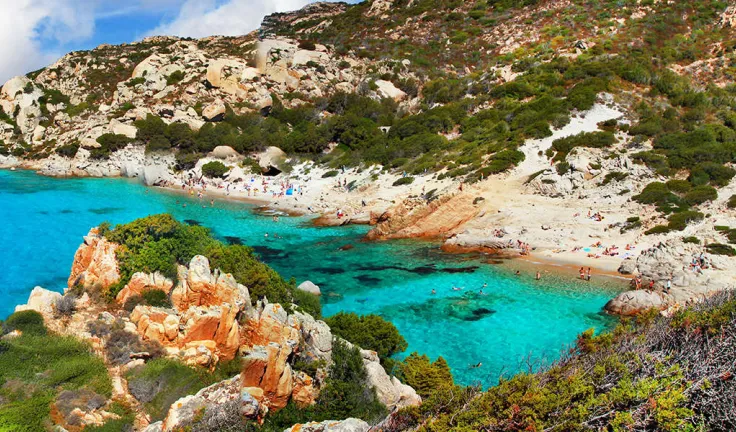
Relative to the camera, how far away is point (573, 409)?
25.1ft

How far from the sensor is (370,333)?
53.5 feet

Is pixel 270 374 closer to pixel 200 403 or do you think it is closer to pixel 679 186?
pixel 200 403

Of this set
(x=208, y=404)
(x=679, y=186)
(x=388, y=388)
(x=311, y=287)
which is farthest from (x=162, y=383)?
(x=679, y=186)

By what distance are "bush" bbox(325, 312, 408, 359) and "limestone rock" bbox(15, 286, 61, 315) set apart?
8328 mm

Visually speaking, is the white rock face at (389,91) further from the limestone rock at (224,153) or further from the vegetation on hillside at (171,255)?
the vegetation on hillside at (171,255)

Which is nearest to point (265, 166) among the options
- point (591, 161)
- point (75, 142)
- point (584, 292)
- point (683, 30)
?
point (75, 142)

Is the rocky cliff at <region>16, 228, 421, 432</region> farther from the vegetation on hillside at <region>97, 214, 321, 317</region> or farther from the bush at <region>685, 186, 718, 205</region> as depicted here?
the bush at <region>685, 186, 718, 205</region>

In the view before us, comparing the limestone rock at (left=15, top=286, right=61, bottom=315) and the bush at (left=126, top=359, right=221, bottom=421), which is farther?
the limestone rock at (left=15, top=286, right=61, bottom=315)

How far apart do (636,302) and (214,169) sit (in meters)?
46.5

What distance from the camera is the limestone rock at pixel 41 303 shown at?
1167 centimetres

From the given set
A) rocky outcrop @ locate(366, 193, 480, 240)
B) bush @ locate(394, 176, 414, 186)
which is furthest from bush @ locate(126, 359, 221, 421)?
bush @ locate(394, 176, 414, 186)

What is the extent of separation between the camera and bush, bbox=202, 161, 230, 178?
54781mm

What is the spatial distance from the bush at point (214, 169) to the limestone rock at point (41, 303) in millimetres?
44085

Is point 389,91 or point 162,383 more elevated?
point 389,91
